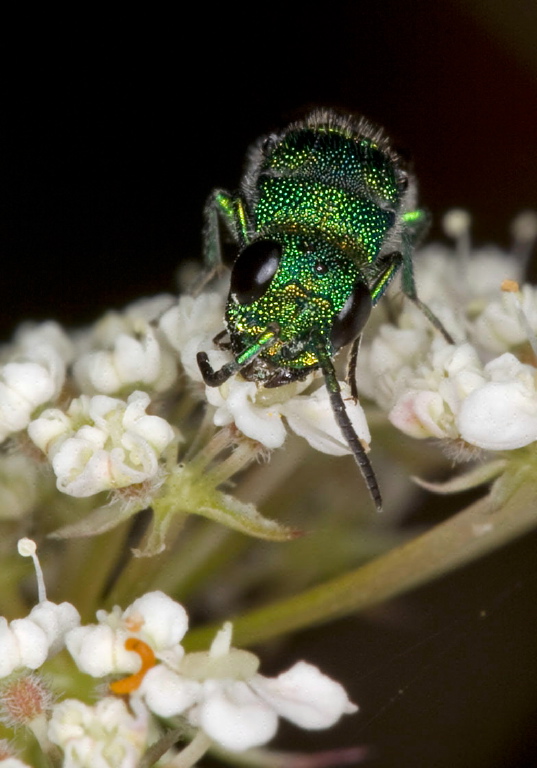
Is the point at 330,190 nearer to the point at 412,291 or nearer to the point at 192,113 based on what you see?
the point at 412,291

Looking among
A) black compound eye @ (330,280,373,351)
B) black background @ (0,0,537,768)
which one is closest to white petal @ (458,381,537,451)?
black compound eye @ (330,280,373,351)

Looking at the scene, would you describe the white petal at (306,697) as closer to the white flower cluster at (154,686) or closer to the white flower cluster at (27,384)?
the white flower cluster at (154,686)

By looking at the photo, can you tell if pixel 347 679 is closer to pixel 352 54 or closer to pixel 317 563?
pixel 317 563

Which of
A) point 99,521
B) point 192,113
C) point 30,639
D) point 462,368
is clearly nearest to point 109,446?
point 99,521

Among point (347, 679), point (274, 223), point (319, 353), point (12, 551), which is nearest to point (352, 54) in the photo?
point (274, 223)

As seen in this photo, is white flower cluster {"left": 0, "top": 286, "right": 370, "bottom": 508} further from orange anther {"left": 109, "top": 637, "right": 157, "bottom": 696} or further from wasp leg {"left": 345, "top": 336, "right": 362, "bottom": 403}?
orange anther {"left": 109, "top": 637, "right": 157, "bottom": 696}

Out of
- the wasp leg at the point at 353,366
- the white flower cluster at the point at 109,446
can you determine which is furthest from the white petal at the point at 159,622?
the wasp leg at the point at 353,366
